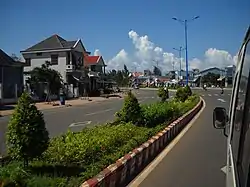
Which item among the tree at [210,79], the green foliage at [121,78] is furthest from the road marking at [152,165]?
the tree at [210,79]

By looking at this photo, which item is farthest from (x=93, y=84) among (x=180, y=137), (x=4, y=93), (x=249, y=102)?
(x=249, y=102)

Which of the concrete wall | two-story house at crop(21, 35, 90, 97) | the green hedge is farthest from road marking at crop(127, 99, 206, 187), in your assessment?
the concrete wall

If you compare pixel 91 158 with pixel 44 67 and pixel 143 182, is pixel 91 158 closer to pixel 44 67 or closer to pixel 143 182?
pixel 143 182

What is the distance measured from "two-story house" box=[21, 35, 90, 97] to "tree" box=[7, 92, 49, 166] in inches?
1944

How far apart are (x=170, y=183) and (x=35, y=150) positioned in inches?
95.8

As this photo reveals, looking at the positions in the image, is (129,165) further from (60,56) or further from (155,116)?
(60,56)

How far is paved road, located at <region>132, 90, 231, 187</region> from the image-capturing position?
7.34 metres

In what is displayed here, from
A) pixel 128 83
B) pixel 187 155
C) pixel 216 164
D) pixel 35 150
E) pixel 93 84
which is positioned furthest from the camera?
pixel 128 83

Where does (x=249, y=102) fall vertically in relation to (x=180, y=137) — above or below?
above

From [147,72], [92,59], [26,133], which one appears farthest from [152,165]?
[147,72]

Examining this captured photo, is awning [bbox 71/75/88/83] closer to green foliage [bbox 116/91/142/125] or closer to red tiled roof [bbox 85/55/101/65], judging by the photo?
red tiled roof [bbox 85/55/101/65]

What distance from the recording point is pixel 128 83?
436ft

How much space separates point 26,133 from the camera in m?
6.86

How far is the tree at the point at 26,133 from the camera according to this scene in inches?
269
